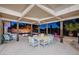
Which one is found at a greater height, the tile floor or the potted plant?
the potted plant

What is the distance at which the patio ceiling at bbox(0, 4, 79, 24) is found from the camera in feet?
19.3

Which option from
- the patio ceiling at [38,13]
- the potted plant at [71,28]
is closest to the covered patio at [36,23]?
the patio ceiling at [38,13]

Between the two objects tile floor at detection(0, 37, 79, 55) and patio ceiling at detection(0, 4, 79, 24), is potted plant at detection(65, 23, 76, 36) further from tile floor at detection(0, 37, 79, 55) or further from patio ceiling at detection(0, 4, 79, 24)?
tile floor at detection(0, 37, 79, 55)

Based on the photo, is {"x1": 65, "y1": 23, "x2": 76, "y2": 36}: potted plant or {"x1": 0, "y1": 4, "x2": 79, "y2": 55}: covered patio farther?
{"x1": 0, "y1": 4, "x2": 79, "y2": 55}: covered patio

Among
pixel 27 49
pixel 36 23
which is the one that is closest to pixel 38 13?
pixel 36 23

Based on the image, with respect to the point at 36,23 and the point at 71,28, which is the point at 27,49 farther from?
the point at 71,28

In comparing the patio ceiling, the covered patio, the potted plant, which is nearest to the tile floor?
the covered patio

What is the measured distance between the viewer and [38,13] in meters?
6.43

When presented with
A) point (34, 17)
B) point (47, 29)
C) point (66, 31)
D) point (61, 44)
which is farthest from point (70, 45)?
point (34, 17)

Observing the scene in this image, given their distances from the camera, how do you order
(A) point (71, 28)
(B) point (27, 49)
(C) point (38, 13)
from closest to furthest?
(A) point (71, 28)
(B) point (27, 49)
(C) point (38, 13)

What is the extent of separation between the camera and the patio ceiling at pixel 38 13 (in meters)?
5.89

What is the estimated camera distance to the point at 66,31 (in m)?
5.87

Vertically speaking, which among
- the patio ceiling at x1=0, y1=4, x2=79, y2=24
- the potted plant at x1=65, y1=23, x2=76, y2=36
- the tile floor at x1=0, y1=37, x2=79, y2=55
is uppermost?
the patio ceiling at x1=0, y1=4, x2=79, y2=24
